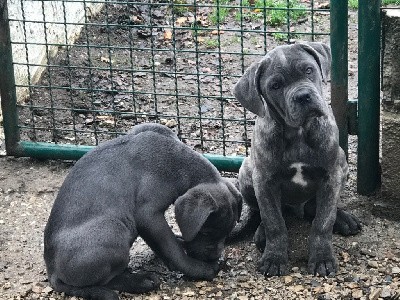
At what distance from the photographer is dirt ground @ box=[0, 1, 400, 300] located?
6.07 metres

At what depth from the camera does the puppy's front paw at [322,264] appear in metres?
6.17

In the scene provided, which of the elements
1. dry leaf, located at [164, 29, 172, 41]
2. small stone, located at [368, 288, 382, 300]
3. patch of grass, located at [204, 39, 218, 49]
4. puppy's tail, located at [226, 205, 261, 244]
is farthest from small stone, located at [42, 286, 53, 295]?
dry leaf, located at [164, 29, 172, 41]

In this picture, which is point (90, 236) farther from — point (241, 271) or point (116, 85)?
point (116, 85)

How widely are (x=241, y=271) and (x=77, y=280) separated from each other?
1.08 m

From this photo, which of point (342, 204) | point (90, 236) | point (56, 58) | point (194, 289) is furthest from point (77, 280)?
point (56, 58)

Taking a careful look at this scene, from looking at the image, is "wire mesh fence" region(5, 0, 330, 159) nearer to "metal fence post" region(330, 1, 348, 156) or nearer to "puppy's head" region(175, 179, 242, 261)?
"metal fence post" region(330, 1, 348, 156)

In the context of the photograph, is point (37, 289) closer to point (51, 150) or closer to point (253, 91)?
point (253, 91)

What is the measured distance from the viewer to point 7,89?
26.2 ft

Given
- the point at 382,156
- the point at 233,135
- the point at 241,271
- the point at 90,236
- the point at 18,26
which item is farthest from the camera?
the point at 18,26

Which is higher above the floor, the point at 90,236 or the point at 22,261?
the point at 90,236

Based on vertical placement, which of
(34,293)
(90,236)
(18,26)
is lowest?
(34,293)

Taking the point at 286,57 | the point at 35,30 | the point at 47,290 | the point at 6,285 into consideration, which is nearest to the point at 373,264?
the point at 286,57

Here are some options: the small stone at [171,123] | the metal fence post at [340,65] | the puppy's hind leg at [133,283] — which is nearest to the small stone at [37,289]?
the puppy's hind leg at [133,283]

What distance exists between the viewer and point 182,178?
6.21m
